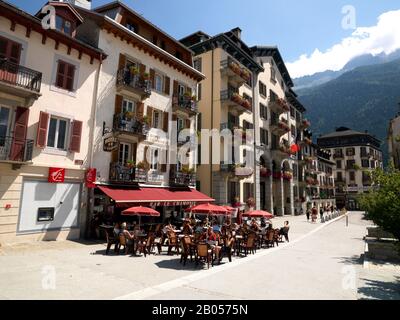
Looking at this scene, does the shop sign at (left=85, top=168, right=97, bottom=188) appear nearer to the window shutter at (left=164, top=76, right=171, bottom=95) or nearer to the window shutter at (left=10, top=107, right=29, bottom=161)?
the window shutter at (left=10, top=107, right=29, bottom=161)

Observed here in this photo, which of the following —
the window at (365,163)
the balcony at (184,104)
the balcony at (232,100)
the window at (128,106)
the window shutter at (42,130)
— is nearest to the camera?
the window shutter at (42,130)

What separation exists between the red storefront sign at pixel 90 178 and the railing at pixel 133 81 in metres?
6.25

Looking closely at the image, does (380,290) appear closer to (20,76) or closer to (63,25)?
(20,76)

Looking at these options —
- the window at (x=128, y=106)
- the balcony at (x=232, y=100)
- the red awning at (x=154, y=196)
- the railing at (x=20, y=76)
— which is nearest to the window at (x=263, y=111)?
the balcony at (x=232, y=100)

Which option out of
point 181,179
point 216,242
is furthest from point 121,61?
point 216,242

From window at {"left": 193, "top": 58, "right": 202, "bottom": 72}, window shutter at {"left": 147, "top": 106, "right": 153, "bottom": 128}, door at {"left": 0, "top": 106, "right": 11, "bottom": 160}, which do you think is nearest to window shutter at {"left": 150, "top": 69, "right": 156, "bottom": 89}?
window shutter at {"left": 147, "top": 106, "right": 153, "bottom": 128}

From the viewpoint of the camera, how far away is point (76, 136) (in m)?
16.7

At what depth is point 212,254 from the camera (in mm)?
11383

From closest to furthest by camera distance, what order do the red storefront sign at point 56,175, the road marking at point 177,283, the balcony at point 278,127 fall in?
the road marking at point 177,283 < the red storefront sign at point 56,175 < the balcony at point 278,127

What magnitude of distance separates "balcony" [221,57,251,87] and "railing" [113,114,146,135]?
14.9 metres

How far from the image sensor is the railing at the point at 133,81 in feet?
63.4

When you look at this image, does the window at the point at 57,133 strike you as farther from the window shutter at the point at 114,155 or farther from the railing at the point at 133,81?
the railing at the point at 133,81

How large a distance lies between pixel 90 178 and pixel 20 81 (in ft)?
20.2

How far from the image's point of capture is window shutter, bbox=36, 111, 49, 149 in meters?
14.8
